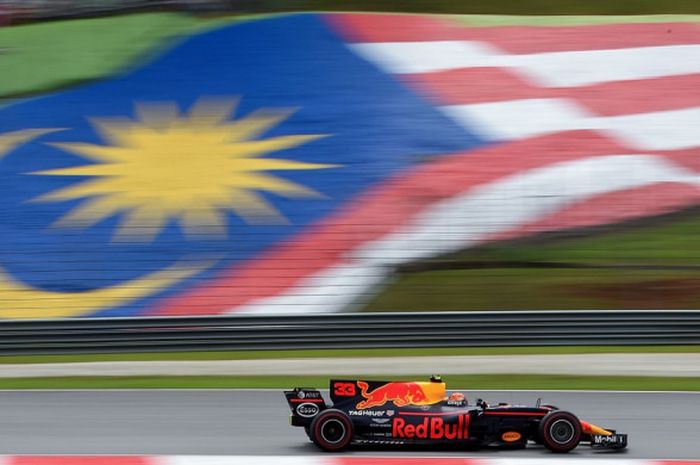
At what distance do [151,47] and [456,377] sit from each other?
395 inches

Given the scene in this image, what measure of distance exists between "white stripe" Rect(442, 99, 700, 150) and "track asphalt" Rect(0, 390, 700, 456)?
7.87 m

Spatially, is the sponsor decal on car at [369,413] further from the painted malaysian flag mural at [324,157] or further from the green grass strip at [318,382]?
the painted malaysian flag mural at [324,157]

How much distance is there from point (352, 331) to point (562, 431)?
20.6 ft

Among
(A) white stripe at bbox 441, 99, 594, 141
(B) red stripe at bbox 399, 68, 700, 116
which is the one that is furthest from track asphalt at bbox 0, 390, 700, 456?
(B) red stripe at bbox 399, 68, 700, 116

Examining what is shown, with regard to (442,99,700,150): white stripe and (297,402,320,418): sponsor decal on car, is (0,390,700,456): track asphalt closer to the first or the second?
(297,402,320,418): sponsor decal on car

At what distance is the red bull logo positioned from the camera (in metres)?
5.83

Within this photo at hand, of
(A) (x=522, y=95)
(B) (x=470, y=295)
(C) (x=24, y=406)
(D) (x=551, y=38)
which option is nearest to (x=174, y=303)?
(B) (x=470, y=295)

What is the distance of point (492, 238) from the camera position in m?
14.4

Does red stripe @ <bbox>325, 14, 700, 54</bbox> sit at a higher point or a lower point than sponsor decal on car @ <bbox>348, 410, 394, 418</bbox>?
higher

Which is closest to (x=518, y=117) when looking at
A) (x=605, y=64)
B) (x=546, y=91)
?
(x=546, y=91)

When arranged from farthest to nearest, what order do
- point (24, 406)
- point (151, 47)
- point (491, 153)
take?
1. point (151, 47)
2. point (491, 153)
3. point (24, 406)

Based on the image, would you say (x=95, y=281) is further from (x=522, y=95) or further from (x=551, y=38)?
(x=551, y=38)

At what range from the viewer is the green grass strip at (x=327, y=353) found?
11734 mm

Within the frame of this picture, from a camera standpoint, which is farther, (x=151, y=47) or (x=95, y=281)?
(x=151, y=47)
